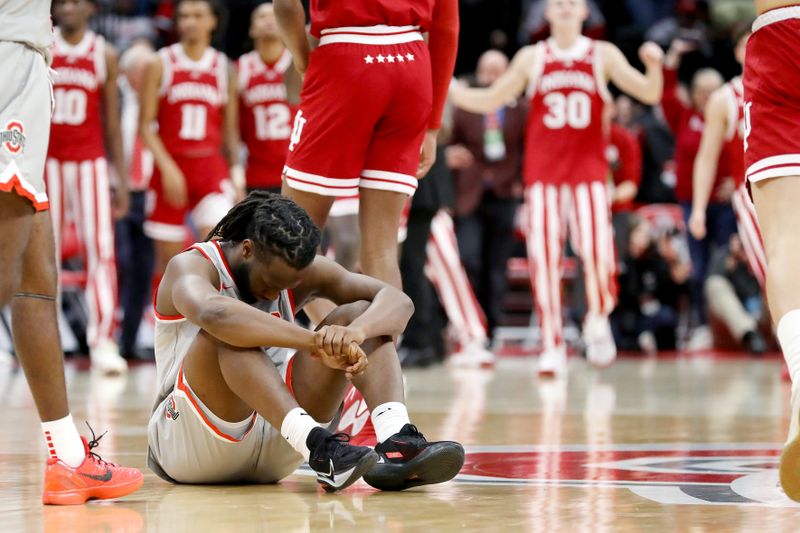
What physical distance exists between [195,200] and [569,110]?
261cm

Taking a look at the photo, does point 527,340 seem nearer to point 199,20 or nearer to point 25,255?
point 199,20

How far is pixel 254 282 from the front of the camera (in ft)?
11.8

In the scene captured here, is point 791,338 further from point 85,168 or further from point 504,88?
point 85,168

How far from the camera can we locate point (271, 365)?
347 cm

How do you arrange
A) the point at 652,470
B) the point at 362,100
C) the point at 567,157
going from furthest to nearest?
1. the point at 567,157
2. the point at 362,100
3. the point at 652,470

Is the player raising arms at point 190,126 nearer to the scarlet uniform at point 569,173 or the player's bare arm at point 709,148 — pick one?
the scarlet uniform at point 569,173

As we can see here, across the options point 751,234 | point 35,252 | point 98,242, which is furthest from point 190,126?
point 35,252

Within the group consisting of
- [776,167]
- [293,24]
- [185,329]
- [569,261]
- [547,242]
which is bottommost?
[569,261]

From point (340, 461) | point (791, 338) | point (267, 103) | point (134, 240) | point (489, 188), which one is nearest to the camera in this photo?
point (791, 338)

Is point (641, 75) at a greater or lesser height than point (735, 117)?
greater

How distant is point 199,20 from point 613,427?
16.9 ft

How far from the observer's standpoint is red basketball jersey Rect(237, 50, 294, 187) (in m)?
9.34

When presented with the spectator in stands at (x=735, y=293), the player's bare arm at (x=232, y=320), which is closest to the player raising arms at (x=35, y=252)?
the player's bare arm at (x=232, y=320)

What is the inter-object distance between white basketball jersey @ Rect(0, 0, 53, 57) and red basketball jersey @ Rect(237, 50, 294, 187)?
19.2ft
